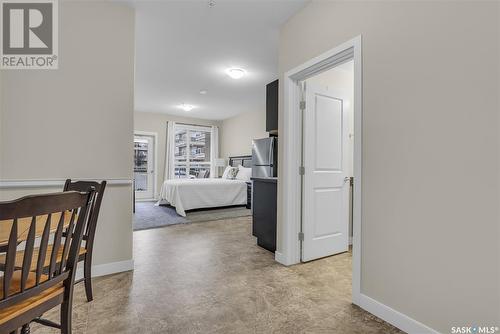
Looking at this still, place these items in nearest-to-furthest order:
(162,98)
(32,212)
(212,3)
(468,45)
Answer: (32,212) < (468,45) < (212,3) < (162,98)

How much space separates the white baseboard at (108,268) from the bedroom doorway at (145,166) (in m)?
5.53

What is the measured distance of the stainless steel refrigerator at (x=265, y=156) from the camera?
4.33 meters

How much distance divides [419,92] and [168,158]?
284 inches

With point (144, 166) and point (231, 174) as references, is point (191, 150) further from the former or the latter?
point (231, 174)

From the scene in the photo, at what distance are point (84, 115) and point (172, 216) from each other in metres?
3.08

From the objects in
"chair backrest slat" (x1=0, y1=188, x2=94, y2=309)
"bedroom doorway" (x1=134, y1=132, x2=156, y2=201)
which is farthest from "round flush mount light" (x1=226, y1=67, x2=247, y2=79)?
"bedroom doorway" (x1=134, y1=132, x2=156, y2=201)

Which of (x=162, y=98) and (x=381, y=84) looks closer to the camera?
(x=381, y=84)

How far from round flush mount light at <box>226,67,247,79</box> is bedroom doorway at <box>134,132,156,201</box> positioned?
14.1 feet

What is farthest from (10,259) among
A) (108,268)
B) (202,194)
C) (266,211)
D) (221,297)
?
(202,194)

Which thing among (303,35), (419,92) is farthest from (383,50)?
(303,35)

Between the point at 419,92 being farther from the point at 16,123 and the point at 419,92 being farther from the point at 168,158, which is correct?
the point at 168,158

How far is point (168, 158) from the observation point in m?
7.75

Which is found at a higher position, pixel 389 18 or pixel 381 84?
pixel 389 18

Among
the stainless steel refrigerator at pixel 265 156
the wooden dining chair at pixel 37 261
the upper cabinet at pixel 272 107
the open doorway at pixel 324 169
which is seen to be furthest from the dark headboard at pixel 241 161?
the wooden dining chair at pixel 37 261
